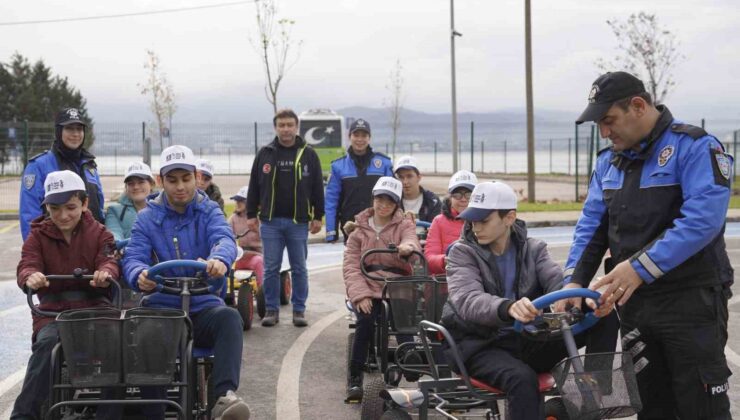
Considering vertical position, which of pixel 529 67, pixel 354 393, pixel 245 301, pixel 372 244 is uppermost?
pixel 529 67

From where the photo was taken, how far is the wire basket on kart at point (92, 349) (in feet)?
15.9

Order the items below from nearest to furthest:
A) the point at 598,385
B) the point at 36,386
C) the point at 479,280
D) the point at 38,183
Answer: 1. the point at 598,385
2. the point at 479,280
3. the point at 36,386
4. the point at 38,183

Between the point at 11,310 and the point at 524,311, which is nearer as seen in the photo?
the point at 524,311

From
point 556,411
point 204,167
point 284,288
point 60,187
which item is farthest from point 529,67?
point 556,411

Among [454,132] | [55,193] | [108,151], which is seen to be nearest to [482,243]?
[55,193]

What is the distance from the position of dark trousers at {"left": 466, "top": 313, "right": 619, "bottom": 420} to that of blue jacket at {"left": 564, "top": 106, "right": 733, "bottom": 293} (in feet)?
1.06

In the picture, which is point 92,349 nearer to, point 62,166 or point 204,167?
point 62,166

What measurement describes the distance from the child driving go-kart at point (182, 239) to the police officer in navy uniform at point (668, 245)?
235cm

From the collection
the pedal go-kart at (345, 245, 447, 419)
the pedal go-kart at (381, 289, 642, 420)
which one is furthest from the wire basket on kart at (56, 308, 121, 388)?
the pedal go-kart at (345, 245, 447, 419)

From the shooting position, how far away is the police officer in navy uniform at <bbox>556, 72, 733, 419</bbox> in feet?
14.1

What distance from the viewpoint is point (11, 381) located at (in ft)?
24.9

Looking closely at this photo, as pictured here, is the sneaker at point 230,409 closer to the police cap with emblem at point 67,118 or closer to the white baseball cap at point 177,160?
the white baseball cap at point 177,160

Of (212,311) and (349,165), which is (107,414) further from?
(349,165)

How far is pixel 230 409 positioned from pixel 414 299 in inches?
70.6
